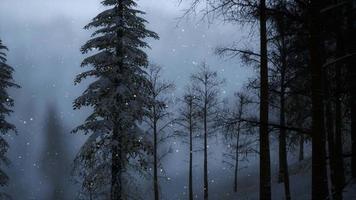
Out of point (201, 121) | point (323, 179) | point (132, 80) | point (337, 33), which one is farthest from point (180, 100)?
point (323, 179)

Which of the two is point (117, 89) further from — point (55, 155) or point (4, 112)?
point (55, 155)

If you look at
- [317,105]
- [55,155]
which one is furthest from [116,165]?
[55,155]

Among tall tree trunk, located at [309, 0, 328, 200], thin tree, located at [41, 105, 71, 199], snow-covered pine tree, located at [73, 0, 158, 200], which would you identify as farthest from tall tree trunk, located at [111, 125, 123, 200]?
thin tree, located at [41, 105, 71, 199]

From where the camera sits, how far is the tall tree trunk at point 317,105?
832 cm

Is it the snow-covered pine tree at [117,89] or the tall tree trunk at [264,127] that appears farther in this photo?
the snow-covered pine tree at [117,89]

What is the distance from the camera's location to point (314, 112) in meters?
8.48

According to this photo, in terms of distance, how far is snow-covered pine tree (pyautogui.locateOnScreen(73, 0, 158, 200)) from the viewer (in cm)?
1828

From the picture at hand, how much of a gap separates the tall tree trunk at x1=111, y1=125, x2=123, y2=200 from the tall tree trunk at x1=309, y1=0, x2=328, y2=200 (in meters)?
11.0

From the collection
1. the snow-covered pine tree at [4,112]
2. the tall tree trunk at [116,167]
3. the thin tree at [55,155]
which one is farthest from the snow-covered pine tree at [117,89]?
the thin tree at [55,155]

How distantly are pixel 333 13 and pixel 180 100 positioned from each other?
2066 cm

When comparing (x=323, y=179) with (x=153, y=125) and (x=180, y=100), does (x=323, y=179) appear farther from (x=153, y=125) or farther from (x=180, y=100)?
(x=180, y=100)

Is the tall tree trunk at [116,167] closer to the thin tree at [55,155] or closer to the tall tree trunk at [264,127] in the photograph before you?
the tall tree trunk at [264,127]

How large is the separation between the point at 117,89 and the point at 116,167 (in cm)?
341

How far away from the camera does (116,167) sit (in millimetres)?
18531
